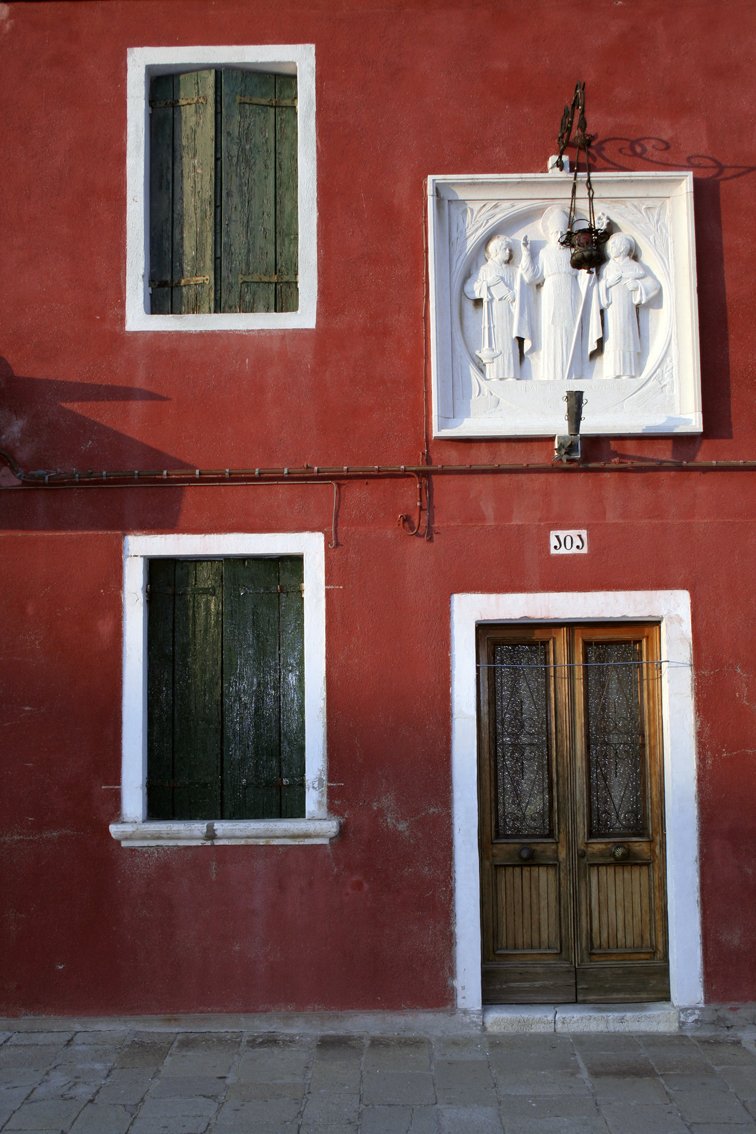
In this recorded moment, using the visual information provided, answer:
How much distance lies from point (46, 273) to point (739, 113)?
439 cm

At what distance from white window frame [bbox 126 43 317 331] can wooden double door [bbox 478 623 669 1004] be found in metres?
2.39

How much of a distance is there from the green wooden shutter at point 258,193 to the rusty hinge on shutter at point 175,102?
147mm

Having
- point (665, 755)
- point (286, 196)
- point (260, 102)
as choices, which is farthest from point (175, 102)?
point (665, 755)

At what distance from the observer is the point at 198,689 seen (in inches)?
259

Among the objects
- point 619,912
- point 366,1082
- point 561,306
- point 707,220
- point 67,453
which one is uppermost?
point 707,220

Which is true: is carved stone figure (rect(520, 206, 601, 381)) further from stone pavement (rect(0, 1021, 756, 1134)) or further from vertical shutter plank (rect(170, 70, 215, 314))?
stone pavement (rect(0, 1021, 756, 1134))

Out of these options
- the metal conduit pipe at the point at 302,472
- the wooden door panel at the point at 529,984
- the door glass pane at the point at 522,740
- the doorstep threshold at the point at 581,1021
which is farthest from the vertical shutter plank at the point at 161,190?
the doorstep threshold at the point at 581,1021

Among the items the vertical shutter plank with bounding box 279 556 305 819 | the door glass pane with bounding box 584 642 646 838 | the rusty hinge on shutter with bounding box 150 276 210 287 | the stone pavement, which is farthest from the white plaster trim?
the rusty hinge on shutter with bounding box 150 276 210 287

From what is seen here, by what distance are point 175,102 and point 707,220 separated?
3.43m

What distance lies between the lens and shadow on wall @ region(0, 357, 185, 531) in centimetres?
651

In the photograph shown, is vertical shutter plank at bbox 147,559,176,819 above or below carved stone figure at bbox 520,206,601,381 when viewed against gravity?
below

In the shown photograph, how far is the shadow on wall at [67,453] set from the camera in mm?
6512

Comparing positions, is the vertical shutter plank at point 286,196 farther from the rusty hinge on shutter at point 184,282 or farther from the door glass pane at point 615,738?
the door glass pane at point 615,738

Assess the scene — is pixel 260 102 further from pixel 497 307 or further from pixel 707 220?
pixel 707 220
